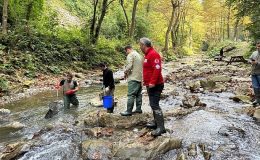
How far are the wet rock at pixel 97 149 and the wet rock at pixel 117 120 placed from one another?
1291 mm

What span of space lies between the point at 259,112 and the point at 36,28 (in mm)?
17312

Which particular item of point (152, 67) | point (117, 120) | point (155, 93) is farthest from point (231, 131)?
point (117, 120)

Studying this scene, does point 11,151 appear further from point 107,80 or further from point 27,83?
point 27,83

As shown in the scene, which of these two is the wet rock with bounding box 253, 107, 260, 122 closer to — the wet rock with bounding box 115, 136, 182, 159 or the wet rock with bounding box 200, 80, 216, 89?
the wet rock with bounding box 115, 136, 182, 159

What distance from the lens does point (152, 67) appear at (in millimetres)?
7793

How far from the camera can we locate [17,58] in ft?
62.7

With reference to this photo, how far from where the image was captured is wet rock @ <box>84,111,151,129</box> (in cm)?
932

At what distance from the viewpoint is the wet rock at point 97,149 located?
7559 mm

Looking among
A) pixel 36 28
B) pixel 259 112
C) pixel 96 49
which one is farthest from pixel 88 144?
pixel 96 49

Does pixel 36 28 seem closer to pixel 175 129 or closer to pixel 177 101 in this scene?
pixel 177 101

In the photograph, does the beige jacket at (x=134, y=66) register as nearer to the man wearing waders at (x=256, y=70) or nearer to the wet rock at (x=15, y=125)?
the wet rock at (x=15, y=125)

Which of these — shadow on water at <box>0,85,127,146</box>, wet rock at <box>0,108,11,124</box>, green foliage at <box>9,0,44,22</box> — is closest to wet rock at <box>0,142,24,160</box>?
shadow on water at <box>0,85,127,146</box>

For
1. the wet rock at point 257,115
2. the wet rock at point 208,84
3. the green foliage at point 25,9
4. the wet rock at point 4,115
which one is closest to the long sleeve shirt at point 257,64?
the wet rock at point 257,115

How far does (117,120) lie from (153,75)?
2.23 meters
